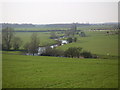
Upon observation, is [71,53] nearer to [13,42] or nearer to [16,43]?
[16,43]

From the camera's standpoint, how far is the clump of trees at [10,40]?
62.8 feet

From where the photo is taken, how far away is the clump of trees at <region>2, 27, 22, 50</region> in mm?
19141

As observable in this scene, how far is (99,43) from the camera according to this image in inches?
736

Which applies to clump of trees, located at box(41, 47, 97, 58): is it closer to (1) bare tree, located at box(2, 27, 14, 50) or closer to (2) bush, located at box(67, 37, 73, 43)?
(2) bush, located at box(67, 37, 73, 43)

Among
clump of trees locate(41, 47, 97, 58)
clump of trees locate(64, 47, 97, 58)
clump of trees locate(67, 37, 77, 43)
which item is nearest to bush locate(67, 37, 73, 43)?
clump of trees locate(67, 37, 77, 43)

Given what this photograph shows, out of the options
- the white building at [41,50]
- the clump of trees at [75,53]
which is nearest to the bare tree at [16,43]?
the white building at [41,50]

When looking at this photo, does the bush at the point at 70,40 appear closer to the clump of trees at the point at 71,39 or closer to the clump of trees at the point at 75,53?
the clump of trees at the point at 71,39

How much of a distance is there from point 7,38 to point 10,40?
463mm

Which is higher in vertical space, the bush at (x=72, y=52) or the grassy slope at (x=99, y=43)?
the grassy slope at (x=99, y=43)

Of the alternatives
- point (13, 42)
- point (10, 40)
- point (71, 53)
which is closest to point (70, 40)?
point (71, 53)

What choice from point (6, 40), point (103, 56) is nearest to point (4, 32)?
point (6, 40)

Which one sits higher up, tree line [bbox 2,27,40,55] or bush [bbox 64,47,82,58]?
tree line [bbox 2,27,40,55]

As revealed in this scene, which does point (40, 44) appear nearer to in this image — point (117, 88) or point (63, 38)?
point (63, 38)

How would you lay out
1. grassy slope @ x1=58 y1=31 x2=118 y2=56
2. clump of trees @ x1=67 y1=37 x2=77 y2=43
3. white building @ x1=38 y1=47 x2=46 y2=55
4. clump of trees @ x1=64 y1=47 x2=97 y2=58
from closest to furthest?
grassy slope @ x1=58 y1=31 x2=118 y2=56
clump of trees @ x1=64 y1=47 x2=97 y2=58
white building @ x1=38 y1=47 x2=46 y2=55
clump of trees @ x1=67 y1=37 x2=77 y2=43
